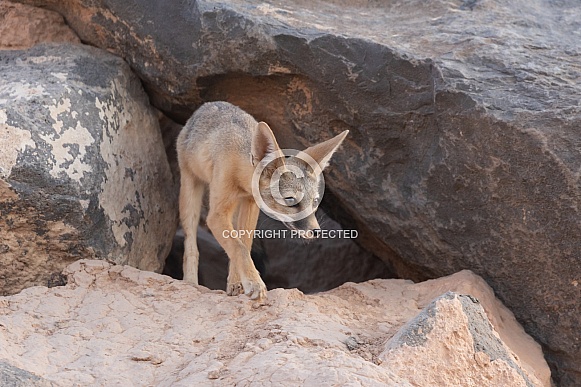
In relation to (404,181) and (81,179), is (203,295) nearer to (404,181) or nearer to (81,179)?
(81,179)

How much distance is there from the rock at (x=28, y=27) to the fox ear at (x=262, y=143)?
224cm

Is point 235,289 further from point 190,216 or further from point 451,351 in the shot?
point 451,351

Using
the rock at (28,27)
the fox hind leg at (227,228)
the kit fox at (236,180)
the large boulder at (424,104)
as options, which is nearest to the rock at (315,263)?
the large boulder at (424,104)

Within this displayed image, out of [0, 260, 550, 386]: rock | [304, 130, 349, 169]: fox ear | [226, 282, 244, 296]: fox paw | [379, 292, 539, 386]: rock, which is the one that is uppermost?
[304, 130, 349, 169]: fox ear

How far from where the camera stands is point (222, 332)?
156 inches

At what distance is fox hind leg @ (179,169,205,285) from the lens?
5.61 metres

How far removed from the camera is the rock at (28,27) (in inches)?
227

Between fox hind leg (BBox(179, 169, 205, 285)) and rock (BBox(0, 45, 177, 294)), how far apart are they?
0.22 metres

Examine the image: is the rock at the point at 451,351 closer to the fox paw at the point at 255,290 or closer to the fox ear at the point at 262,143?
the fox paw at the point at 255,290

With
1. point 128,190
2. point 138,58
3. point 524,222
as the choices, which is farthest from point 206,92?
point 524,222

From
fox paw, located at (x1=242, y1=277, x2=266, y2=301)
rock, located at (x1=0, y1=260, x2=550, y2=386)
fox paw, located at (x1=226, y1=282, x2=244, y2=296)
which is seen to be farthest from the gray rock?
fox paw, located at (x1=226, y1=282, x2=244, y2=296)

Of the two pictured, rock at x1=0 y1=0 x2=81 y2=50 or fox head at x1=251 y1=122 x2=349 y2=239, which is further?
rock at x1=0 y1=0 x2=81 y2=50

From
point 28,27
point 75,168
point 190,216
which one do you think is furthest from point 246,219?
point 28,27

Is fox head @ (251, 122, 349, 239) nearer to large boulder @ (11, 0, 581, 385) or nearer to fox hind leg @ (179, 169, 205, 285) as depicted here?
large boulder @ (11, 0, 581, 385)
